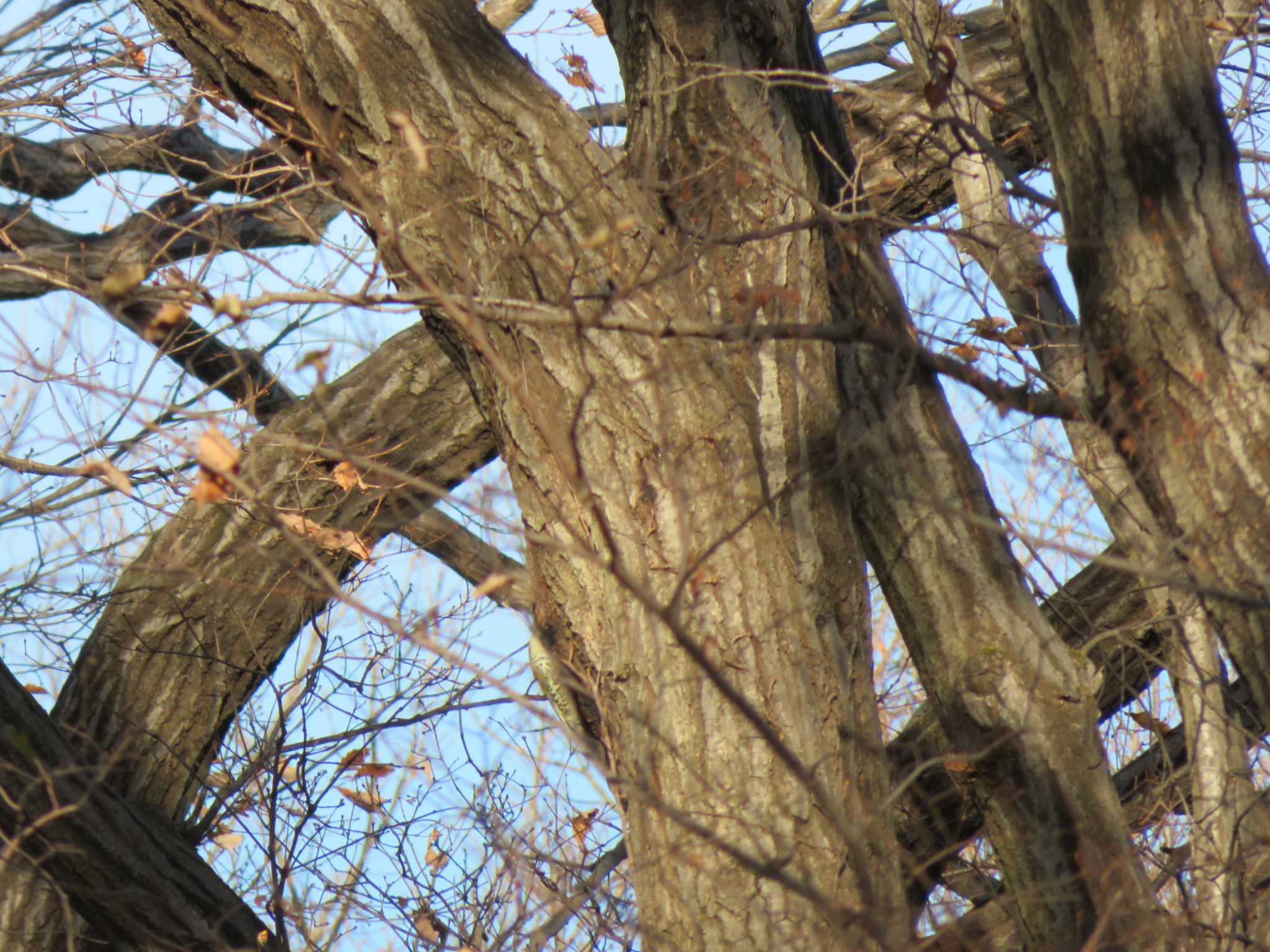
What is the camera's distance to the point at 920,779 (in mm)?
4293

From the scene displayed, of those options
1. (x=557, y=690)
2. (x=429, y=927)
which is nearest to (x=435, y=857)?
(x=429, y=927)

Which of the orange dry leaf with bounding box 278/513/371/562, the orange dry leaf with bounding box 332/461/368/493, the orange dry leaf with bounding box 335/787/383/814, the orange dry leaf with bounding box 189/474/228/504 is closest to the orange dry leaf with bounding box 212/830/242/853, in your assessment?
the orange dry leaf with bounding box 335/787/383/814

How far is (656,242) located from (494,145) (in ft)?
1.89

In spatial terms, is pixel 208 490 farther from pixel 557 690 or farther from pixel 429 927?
pixel 429 927

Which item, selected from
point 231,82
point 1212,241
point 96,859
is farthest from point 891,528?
point 96,859

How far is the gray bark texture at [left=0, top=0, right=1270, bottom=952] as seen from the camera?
268 centimetres

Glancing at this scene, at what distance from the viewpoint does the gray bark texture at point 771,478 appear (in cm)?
268

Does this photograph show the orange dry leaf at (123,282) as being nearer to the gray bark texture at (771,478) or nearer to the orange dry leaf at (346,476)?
the gray bark texture at (771,478)

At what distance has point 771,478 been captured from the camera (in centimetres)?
325

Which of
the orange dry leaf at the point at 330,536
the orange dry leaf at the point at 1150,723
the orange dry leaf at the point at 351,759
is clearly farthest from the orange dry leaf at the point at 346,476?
the orange dry leaf at the point at 1150,723

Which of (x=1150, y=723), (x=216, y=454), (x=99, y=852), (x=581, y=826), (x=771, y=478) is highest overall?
(x=1150, y=723)

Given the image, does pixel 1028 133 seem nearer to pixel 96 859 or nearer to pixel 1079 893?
pixel 1079 893

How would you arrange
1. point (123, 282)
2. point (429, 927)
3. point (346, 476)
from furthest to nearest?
point (429, 927)
point (346, 476)
point (123, 282)

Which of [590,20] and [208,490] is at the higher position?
[590,20]
